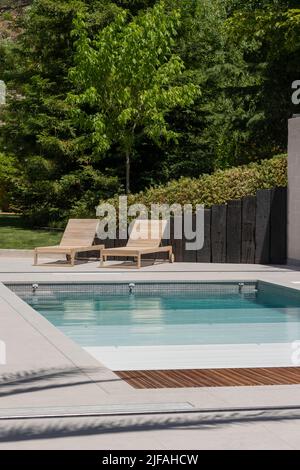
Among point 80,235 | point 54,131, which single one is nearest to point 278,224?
point 80,235

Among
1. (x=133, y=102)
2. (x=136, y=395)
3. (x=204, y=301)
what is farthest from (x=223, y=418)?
(x=133, y=102)

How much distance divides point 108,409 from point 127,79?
19.2 m

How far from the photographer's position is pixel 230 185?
21375mm

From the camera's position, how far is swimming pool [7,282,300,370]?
34.6 feet

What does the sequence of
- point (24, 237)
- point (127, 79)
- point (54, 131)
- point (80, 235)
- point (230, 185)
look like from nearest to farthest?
point (80, 235) → point (230, 185) → point (127, 79) → point (24, 237) → point (54, 131)

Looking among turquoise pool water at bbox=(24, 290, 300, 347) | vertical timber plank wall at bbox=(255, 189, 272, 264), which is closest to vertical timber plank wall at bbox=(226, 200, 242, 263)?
vertical timber plank wall at bbox=(255, 189, 272, 264)

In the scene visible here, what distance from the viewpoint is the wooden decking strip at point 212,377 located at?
7652 millimetres

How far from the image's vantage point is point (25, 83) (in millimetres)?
31734

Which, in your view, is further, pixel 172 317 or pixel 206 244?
pixel 206 244

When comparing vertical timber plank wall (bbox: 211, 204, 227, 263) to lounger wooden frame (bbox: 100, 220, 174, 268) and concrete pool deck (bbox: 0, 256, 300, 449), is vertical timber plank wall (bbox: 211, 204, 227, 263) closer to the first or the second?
lounger wooden frame (bbox: 100, 220, 174, 268)

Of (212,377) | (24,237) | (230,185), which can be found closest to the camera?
(212,377)

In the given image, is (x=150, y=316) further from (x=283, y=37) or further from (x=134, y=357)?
(x=283, y=37)

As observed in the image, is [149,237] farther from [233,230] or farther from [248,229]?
[248,229]
